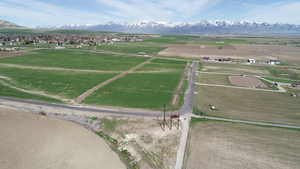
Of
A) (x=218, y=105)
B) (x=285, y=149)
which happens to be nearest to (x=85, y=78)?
(x=218, y=105)

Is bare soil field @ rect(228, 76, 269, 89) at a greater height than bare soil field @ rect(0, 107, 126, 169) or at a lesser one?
greater

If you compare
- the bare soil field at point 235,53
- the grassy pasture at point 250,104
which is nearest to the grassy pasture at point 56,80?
the grassy pasture at point 250,104

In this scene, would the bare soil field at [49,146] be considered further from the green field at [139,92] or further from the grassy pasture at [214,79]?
the grassy pasture at [214,79]

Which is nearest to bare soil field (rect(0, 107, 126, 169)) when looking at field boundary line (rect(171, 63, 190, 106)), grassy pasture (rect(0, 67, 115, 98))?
grassy pasture (rect(0, 67, 115, 98))

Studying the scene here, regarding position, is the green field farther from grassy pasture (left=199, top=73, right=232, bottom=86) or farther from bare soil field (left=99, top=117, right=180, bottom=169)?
grassy pasture (left=199, top=73, right=232, bottom=86)

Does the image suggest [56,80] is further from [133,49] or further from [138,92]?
[133,49]

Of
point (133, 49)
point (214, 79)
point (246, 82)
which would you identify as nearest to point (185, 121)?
point (214, 79)
